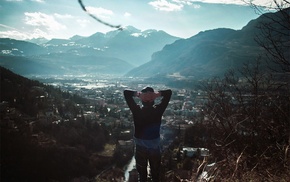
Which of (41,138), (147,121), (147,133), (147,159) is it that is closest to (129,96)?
(147,121)

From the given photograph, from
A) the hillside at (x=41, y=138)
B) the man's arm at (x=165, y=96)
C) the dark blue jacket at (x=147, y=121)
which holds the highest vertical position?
the man's arm at (x=165, y=96)

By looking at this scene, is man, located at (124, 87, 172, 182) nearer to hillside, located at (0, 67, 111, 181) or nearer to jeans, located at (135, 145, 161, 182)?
jeans, located at (135, 145, 161, 182)

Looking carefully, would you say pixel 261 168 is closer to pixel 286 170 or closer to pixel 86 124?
pixel 286 170

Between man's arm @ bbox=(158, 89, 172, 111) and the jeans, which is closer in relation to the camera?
the jeans

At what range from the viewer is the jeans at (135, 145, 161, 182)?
3.39m

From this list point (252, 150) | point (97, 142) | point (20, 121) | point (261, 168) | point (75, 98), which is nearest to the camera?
point (261, 168)

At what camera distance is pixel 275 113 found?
4.85 meters

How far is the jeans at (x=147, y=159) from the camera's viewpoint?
339cm

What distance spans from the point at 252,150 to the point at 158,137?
6.82 feet

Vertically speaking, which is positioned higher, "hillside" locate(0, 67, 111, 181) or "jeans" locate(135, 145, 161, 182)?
"jeans" locate(135, 145, 161, 182)

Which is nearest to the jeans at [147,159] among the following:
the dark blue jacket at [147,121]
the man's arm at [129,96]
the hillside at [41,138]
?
the dark blue jacket at [147,121]

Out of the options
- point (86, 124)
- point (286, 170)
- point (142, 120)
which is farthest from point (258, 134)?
point (86, 124)

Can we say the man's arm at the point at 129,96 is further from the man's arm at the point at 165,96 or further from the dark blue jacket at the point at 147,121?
the man's arm at the point at 165,96

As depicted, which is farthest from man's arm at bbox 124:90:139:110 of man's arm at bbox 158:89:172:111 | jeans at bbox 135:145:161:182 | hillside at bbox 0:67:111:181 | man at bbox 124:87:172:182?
hillside at bbox 0:67:111:181
